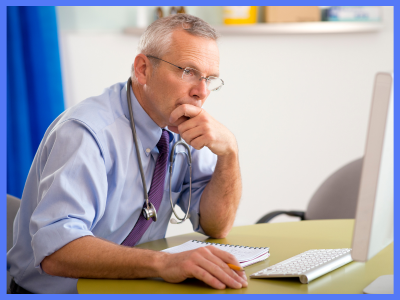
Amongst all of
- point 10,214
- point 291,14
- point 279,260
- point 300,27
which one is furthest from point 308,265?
Answer: point 291,14

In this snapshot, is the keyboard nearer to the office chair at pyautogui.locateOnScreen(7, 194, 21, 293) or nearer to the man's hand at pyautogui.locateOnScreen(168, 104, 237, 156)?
the man's hand at pyautogui.locateOnScreen(168, 104, 237, 156)

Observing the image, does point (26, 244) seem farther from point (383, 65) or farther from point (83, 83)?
point (383, 65)

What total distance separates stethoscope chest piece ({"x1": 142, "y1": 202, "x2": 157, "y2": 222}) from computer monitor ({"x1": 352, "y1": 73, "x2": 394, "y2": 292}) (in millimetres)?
723

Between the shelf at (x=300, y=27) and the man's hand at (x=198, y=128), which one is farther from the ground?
the shelf at (x=300, y=27)

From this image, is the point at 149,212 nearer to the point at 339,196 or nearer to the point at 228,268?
the point at 228,268

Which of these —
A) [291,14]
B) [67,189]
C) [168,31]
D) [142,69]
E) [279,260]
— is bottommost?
[279,260]

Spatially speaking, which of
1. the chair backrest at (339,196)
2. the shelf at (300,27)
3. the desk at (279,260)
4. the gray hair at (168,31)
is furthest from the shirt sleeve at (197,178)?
the shelf at (300,27)

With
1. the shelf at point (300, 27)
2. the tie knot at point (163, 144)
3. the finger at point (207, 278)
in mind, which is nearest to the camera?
the finger at point (207, 278)

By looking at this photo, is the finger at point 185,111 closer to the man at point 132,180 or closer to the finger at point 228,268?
the man at point 132,180

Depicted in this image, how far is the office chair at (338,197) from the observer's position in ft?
7.08

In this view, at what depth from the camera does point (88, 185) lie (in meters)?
1.18

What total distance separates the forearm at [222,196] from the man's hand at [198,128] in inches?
4.6

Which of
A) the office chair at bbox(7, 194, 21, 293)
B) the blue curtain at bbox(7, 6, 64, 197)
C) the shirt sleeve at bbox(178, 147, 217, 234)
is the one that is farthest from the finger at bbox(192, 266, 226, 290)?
the blue curtain at bbox(7, 6, 64, 197)

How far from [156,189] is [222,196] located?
0.25m
